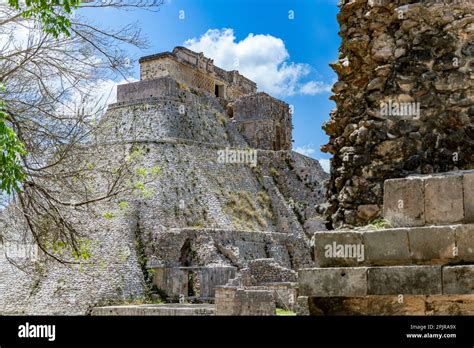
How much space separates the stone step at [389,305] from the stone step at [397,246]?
0.74 ft

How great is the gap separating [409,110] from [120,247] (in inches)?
978

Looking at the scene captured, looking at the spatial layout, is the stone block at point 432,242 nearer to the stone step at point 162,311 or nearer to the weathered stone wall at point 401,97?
the weathered stone wall at point 401,97

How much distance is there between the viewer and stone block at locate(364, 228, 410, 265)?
164 inches

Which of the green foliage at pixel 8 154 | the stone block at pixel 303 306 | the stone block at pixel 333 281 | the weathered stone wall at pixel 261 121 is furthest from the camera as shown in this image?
the weathered stone wall at pixel 261 121

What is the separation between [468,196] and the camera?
13.4 feet

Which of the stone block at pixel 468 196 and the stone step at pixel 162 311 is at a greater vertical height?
the stone block at pixel 468 196

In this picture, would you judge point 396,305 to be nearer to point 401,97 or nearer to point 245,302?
point 401,97

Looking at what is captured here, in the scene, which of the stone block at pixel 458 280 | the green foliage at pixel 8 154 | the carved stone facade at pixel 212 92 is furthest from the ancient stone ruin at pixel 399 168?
the carved stone facade at pixel 212 92

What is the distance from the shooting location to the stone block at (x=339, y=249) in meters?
4.32

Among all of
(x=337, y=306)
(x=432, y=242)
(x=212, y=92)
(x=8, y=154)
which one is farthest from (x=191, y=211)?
(x=432, y=242)

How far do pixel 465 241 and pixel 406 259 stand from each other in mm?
383
